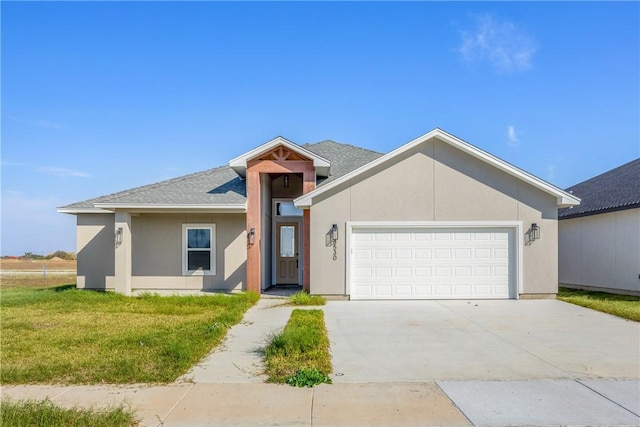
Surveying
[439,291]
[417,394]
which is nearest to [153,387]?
[417,394]

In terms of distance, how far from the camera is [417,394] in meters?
5.02

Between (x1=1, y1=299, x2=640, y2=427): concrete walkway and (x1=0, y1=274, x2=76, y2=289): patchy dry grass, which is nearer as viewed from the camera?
→ (x1=1, y1=299, x2=640, y2=427): concrete walkway

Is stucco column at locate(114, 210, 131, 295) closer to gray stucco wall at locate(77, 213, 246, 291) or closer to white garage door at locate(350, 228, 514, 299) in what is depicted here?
gray stucco wall at locate(77, 213, 246, 291)

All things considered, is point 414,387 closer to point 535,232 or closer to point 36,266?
point 535,232

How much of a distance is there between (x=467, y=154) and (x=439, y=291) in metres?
4.40

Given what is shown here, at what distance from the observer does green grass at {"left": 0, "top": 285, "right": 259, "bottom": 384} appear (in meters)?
5.74

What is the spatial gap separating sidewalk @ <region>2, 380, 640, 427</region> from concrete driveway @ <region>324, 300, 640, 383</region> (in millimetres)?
403

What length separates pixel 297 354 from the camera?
20.9 ft

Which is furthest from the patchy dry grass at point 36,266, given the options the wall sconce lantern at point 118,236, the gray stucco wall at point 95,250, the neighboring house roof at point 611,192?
the neighboring house roof at point 611,192

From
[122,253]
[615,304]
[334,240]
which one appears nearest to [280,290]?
[334,240]

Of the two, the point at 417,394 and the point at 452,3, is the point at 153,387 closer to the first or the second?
the point at 417,394

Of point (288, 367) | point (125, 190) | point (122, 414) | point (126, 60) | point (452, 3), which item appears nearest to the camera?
point (122, 414)

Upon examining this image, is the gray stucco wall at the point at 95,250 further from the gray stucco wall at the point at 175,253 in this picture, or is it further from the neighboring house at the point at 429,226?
the neighboring house at the point at 429,226

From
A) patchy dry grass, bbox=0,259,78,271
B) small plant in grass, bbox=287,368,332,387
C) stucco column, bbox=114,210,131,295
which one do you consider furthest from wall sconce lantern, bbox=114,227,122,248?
patchy dry grass, bbox=0,259,78,271
